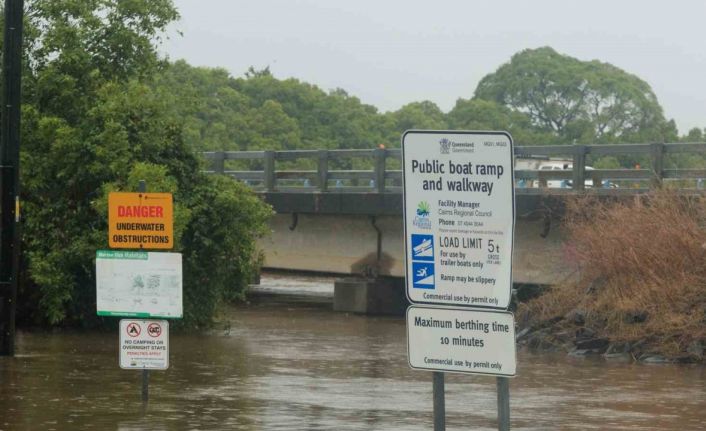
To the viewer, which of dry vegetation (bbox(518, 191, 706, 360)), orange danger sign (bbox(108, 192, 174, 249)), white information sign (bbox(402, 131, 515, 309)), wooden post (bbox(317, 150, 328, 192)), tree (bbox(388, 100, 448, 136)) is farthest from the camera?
tree (bbox(388, 100, 448, 136))

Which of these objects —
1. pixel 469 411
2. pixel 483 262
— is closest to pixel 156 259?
pixel 469 411

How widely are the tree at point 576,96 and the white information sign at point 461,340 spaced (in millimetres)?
96930

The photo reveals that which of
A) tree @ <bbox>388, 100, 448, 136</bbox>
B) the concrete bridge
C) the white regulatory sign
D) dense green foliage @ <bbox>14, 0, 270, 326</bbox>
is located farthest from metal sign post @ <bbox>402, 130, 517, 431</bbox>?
A: tree @ <bbox>388, 100, 448, 136</bbox>

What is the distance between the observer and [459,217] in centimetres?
694

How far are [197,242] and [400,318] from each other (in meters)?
9.82

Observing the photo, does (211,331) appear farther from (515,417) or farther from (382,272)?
(515,417)

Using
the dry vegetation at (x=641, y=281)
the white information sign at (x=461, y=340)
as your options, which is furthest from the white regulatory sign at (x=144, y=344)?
the dry vegetation at (x=641, y=281)

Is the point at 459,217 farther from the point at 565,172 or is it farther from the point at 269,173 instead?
the point at 269,173

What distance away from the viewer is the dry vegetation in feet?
71.8

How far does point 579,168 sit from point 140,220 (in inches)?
623

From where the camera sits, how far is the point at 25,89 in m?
23.6

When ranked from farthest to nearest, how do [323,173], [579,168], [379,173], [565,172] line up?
1. [323,173]
2. [379,173]
3. [565,172]
4. [579,168]

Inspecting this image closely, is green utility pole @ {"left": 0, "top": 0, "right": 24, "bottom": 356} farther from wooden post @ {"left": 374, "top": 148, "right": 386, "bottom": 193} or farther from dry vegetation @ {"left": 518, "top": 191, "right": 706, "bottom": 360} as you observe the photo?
wooden post @ {"left": 374, "top": 148, "right": 386, "bottom": 193}

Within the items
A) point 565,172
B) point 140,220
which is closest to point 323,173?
point 565,172
